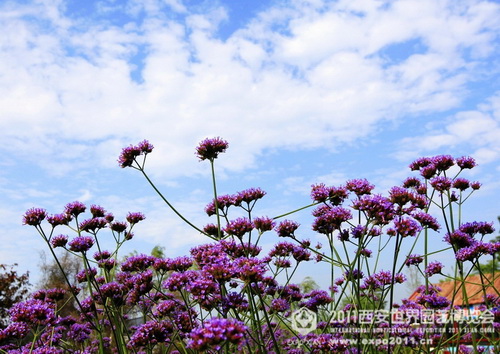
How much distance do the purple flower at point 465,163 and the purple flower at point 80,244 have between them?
16.0ft

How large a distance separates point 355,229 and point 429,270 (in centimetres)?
157

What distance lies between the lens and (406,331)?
4551 mm

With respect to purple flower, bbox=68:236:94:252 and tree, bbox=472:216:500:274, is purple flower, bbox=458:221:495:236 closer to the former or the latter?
tree, bbox=472:216:500:274

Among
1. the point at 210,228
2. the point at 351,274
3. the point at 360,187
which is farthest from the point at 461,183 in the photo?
the point at 210,228


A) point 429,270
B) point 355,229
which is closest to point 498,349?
point 429,270

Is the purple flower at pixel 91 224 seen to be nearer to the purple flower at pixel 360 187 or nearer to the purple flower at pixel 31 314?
the purple flower at pixel 31 314

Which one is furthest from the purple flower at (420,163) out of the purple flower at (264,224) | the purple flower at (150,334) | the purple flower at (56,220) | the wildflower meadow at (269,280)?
the purple flower at (56,220)

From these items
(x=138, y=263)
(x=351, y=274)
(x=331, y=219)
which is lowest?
(x=351, y=274)

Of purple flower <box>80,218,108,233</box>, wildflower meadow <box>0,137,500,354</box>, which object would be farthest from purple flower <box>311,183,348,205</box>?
purple flower <box>80,218,108,233</box>

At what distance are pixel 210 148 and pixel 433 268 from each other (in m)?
3.19

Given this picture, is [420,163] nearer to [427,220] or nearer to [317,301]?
[427,220]

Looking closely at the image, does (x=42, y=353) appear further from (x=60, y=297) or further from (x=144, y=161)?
(x=144, y=161)

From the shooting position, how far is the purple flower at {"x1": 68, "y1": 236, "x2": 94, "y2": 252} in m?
5.32

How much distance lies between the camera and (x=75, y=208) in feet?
19.1
